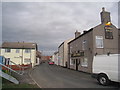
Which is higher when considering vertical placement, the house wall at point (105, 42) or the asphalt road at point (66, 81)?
the house wall at point (105, 42)

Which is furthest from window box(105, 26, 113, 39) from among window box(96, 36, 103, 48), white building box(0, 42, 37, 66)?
white building box(0, 42, 37, 66)


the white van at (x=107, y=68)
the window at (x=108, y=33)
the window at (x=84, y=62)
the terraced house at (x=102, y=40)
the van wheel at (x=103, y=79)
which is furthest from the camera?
the window at (x=84, y=62)

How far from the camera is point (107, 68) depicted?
383 inches

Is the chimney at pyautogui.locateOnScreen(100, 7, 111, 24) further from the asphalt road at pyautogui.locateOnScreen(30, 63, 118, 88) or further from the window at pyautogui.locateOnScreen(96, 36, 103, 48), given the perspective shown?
the asphalt road at pyautogui.locateOnScreen(30, 63, 118, 88)

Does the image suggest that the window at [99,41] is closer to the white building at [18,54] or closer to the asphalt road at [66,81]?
the asphalt road at [66,81]

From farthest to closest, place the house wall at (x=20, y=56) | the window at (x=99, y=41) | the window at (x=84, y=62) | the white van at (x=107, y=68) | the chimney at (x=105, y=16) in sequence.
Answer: the house wall at (x=20, y=56) < the window at (x=84, y=62) < the chimney at (x=105, y=16) < the window at (x=99, y=41) < the white van at (x=107, y=68)

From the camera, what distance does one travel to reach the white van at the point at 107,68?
29.7 ft

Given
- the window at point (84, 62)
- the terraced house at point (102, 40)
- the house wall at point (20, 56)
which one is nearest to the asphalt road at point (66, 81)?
the terraced house at point (102, 40)

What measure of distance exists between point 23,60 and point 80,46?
2113 centimetres

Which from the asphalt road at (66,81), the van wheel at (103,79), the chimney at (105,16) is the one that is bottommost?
the asphalt road at (66,81)

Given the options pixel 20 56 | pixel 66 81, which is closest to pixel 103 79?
pixel 66 81

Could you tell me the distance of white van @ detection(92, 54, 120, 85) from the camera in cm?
905

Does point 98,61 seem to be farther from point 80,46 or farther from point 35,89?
point 80,46

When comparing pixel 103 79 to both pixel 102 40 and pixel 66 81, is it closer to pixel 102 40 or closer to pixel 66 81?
pixel 66 81
